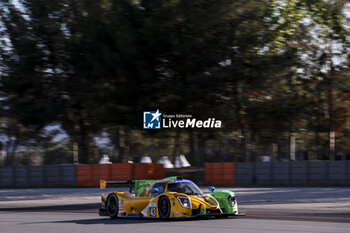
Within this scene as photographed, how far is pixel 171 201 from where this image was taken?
46.4 feet

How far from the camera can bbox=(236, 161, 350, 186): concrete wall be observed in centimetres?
2969

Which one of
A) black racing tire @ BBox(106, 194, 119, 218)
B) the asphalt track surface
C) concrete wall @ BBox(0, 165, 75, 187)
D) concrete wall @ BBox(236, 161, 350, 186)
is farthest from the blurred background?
black racing tire @ BBox(106, 194, 119, 218)

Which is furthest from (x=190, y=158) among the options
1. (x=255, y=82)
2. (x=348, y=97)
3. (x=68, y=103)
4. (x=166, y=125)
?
(x=348, y=97)

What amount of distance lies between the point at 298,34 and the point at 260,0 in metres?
6.79

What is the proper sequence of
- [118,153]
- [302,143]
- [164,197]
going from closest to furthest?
[164,197]
[118,153]
[302,143]

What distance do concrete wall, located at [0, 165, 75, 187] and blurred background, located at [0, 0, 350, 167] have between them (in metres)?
2.70

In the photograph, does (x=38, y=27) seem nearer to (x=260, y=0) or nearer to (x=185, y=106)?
(x=185, y=106)

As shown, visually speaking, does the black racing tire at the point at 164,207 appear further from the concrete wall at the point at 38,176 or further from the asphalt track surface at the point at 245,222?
the concrete wall at the point at 38,176

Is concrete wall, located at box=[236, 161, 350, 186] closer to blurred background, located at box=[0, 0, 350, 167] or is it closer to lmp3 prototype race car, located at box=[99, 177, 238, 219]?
blurred background, located at box=[0, 0, 350, 167]

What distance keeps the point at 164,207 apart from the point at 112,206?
2.39m

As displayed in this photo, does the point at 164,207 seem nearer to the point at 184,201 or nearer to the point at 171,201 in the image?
the point at 171,201

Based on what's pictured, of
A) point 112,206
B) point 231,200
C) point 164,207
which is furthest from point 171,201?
point 112,206

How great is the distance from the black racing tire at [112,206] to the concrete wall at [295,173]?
1643 centimetres

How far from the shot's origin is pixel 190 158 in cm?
3753
